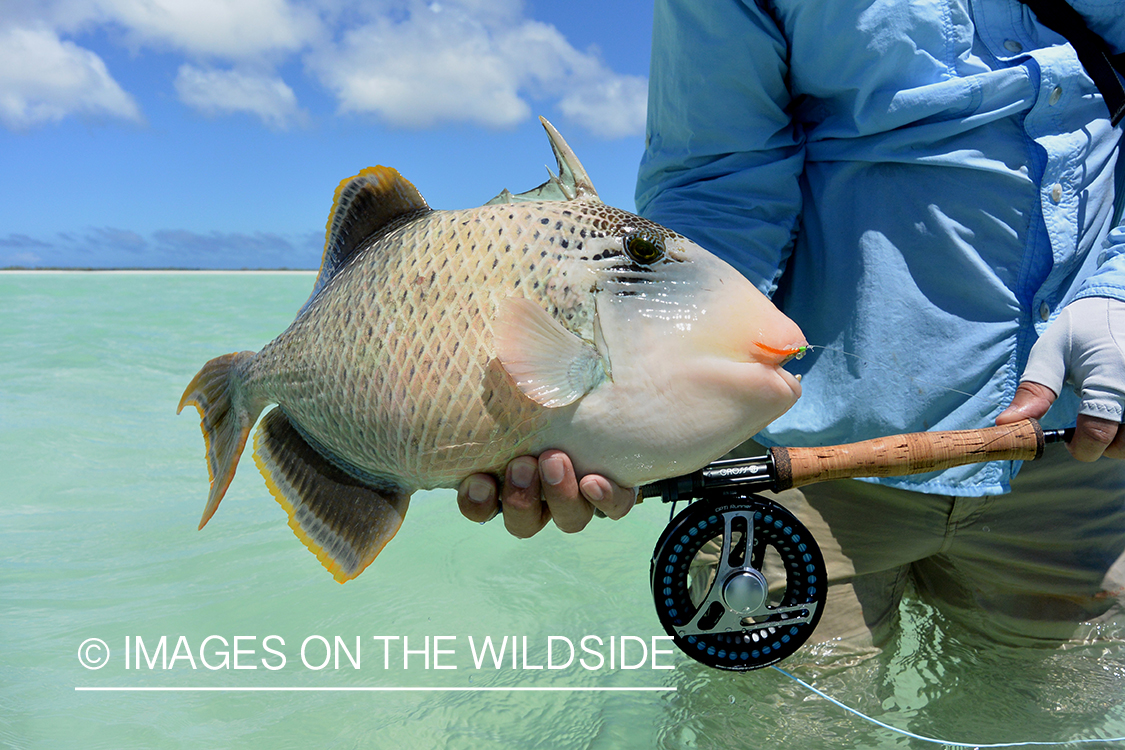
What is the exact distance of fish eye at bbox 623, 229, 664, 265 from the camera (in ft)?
4.07

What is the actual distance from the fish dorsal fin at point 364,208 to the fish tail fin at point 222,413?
289 mm

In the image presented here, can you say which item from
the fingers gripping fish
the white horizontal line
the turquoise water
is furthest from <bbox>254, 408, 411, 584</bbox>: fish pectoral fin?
the white horizontal line

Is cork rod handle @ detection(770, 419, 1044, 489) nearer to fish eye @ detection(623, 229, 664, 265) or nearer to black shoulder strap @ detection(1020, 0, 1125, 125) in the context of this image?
fish eye @ detection(623, 229, 664, 265)

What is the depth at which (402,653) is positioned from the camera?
2.82 m

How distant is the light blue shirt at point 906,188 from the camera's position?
5.43 ft

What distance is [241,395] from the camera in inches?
61.9

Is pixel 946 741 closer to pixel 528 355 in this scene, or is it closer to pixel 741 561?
pixel 741 561

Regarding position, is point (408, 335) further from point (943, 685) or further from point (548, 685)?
point (943, 685)

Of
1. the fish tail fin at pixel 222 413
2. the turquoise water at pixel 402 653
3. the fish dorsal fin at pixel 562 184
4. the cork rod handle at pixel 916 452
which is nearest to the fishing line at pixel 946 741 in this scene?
the turquoise water at pixel 402 653

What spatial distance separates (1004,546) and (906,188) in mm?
1011

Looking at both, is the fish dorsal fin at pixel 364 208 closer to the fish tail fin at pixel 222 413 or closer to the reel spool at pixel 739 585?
the fish tail fin at pixel 222 413

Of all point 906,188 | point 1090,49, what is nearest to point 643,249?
point 906,188

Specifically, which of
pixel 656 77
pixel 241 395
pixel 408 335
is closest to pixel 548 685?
pixel 241 395

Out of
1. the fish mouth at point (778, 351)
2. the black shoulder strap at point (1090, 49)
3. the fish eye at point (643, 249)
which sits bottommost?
the fish mouth at point (778, 351)
